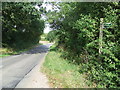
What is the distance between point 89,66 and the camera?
5980 mm

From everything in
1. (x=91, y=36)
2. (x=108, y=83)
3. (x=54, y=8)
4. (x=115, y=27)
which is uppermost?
(x=54, y=8)

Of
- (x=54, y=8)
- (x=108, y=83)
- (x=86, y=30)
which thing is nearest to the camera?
(x=108, y=83)

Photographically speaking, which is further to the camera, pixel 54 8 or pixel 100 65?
pixel 54 8

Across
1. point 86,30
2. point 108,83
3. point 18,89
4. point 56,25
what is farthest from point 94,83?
point 56,25

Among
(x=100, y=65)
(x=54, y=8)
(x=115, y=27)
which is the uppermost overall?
(x=54, y=8)

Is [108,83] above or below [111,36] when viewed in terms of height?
below

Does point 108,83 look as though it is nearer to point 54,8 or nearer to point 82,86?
point 82,86

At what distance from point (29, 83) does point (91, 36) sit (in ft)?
Answer: 12.0

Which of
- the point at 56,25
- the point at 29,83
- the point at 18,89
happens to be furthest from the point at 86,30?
the point at 56,25

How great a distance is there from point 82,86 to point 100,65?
4.22ft

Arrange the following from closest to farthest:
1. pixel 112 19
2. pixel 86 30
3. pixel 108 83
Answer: pixel 108 83 → pixel 112 19 → pixel 86 30

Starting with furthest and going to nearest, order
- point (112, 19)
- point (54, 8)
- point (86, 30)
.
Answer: point (54, 8) → point (86, 30) → point (112, 19)

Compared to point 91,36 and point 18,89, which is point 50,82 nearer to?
point 18,89

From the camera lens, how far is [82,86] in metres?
4.73
